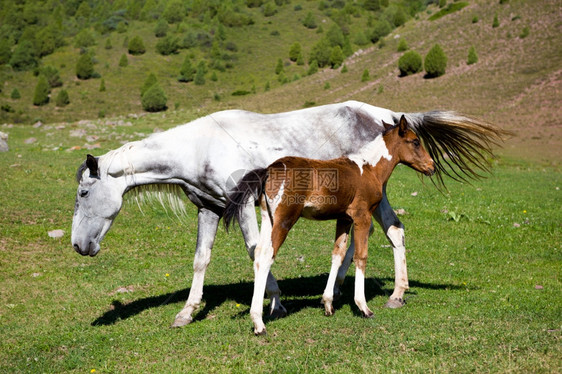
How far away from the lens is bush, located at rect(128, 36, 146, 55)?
3620 inches

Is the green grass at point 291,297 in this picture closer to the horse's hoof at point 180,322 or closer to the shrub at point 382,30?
the horse's hoof at point 180,322

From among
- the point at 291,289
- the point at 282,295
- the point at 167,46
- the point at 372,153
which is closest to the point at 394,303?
the point at 282,295

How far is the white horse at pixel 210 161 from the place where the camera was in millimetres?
7410

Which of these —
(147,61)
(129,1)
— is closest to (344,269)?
(147,61)

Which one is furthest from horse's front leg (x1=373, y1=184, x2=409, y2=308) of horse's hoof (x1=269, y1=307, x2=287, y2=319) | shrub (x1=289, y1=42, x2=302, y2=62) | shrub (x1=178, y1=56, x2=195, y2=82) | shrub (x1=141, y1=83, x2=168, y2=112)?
shrub (x1=289, y1=42, x2=302, y2=62)

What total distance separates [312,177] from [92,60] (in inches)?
3516

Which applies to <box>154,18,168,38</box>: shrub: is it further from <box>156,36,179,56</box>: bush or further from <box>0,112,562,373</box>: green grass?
<box>0,112,562,373</box>: green grass

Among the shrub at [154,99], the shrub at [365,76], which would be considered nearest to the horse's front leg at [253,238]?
the shrub at [365,76]

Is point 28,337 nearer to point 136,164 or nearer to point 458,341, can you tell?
point 136,164

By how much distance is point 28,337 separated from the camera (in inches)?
289

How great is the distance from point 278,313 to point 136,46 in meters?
91.5

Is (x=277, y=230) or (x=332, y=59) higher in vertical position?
(x=277, y=230)

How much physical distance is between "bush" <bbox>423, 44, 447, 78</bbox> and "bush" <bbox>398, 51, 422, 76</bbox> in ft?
5.91

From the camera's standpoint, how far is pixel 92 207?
24.4 ft
